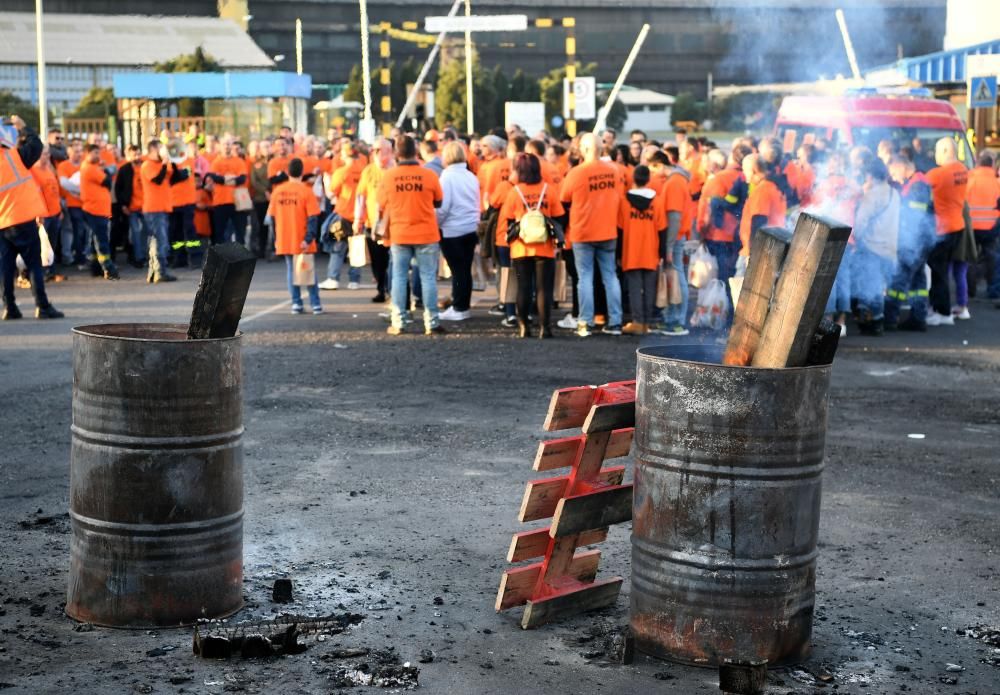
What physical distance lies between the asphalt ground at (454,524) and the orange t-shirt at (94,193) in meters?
6.89

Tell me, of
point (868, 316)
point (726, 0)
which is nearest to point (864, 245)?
point (868, 316)

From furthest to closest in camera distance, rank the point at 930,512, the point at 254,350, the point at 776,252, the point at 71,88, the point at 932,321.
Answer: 1. the point at 71,88
2. the point at 932,321
3. the point at 254,350
4. the point at 930,512
5. the point at 776,252

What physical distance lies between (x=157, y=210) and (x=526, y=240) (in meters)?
7.95

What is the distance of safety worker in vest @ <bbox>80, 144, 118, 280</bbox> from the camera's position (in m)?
20.8

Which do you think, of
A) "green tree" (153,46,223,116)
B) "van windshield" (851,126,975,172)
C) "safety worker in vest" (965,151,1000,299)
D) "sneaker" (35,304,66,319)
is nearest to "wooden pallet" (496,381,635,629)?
"sneaker" (35,304,66,319)

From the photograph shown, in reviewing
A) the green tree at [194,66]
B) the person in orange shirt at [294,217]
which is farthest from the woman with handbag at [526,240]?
the green tree at [194,66]

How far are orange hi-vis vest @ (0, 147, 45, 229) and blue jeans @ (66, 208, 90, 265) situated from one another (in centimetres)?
661

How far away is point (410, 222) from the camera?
48.3 ft

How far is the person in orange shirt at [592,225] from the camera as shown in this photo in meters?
14.6

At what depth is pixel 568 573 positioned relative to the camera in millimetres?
6148

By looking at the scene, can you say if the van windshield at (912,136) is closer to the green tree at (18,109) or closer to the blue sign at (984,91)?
the blue sign at (984,91)

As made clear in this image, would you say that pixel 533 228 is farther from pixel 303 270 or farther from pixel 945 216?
pixel 945 216

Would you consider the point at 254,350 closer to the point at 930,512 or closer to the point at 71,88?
the point at 930,512

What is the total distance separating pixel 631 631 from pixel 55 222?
58.8 ft
